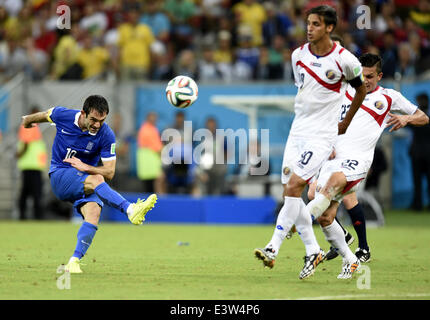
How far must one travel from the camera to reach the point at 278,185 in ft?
62.8

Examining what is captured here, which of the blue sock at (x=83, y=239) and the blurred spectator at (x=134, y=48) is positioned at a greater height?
the blurred spectator at (x=134, y=48)

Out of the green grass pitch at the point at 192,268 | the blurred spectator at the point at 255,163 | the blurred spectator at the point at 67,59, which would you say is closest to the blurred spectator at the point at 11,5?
the blurred spectator at the point at 67,59

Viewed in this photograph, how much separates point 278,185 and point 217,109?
3.74 meters

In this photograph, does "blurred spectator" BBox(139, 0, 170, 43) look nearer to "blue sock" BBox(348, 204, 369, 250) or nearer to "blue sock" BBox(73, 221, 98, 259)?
"blue sock" BBox(348, 204, 369, 250)

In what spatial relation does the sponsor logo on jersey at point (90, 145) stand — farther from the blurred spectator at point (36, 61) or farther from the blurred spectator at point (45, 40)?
the blurred spectator at point (45, 40)

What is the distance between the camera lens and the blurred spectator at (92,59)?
72.3ft

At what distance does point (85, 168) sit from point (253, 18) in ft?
46.7

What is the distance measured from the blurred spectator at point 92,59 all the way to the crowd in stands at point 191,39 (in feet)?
0.09

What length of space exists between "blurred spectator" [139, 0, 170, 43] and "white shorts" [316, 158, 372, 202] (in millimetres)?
13478

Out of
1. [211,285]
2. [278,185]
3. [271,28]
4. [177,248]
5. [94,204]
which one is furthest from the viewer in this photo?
[271,28]

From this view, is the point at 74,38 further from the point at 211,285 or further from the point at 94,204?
the point at 211,285

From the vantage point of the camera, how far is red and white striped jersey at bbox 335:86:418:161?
9625mm

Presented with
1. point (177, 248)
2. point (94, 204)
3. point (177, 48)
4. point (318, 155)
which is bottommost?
point (177, 248)
